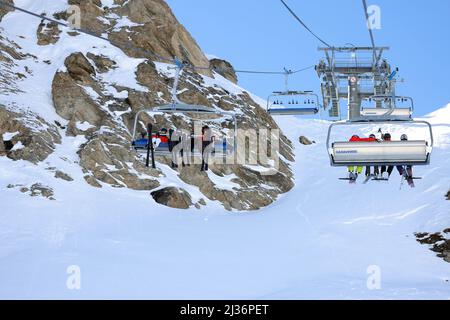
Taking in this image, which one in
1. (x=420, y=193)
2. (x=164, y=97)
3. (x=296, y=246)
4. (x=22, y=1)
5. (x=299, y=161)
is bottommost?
(x=296, y=246)

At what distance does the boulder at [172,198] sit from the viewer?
33781 mm

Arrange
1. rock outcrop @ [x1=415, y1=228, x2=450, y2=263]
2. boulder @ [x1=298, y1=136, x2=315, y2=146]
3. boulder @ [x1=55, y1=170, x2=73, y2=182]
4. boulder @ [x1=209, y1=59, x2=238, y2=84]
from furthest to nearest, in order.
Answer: boulder @ [x1=209, y1=59, x2=238, y2=84] < boulder @ [x1=298, y1=136, x2=315, y2=146] < boulder @ [x1=55, y1=170, x2=73, y2=182] < rock outcrop @ [x1=415, y1=228, x2=450, y2=263]

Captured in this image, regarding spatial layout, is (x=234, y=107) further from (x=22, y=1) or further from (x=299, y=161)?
(x=22, y=1)

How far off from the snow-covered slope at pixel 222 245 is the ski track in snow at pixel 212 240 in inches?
2.1

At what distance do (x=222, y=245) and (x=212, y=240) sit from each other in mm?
790

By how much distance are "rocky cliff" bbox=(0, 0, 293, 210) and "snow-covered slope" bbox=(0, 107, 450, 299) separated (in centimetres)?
131

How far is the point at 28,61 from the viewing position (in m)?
44.2

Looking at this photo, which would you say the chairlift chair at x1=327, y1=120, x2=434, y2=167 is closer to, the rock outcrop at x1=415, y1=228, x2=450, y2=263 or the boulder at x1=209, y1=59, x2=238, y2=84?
the rock outcrop at x1=415, y1=228, x2=450, y2=263

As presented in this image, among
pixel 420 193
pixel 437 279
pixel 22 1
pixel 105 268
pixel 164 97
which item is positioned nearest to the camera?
pixel 105 268

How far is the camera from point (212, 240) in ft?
94.8

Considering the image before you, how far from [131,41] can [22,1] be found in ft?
37.4

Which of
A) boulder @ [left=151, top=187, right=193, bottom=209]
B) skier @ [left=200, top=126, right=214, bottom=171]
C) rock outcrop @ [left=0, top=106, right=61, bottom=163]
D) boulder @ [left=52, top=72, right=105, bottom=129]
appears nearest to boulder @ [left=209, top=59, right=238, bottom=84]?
boulder @ [left=52, top=72, right=105, bottom=129]

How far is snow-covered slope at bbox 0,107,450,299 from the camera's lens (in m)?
21.9
